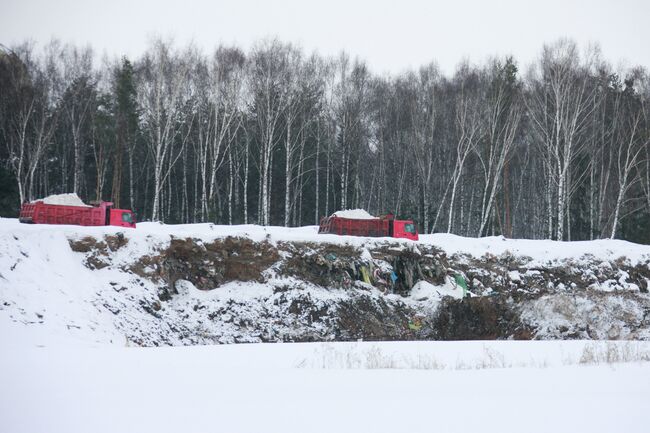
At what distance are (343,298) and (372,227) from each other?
7320 mm

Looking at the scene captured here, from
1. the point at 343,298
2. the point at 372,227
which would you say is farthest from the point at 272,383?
the point at 372,227

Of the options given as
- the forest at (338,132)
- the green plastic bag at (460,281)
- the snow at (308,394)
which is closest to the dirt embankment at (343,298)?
the green plastic bag at (460,281)

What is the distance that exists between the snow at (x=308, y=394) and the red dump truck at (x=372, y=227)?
1652 centimetres

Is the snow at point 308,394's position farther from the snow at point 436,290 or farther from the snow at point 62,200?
the snow at point 62,200

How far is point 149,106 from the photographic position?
34.3 metres

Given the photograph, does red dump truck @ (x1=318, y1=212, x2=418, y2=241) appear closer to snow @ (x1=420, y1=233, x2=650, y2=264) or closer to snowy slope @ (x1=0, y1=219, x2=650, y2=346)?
snow @ (x1=420, y1=233, x2=650, y2=264)

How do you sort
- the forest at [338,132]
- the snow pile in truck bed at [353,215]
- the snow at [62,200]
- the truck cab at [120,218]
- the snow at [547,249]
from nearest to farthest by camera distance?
the snow at [62,200] < the truck cab at [120,218] < the snow at [547,249] < the snow pile in truck bed at [353,215] < the forest at [338,132]

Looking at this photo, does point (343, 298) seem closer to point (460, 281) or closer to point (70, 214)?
point (460, 281)

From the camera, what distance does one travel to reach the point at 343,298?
19.8 meters

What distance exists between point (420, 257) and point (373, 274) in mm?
2592

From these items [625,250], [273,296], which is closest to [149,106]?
[273,296]

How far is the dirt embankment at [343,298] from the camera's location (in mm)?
17453

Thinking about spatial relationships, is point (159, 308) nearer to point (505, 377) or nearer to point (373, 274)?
point (373, 274)

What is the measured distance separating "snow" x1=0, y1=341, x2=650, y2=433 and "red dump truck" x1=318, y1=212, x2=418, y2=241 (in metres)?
16.5
